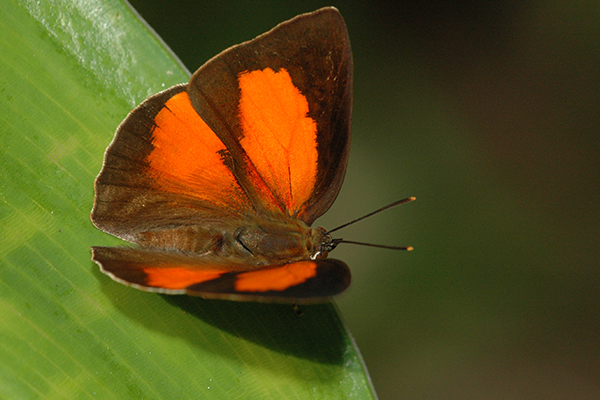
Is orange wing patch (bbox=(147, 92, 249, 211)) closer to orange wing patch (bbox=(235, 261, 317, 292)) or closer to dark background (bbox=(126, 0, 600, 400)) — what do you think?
orange wing patch (bbox=(235, 261, 317, 292))

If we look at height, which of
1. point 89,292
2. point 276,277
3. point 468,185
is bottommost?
point 468,185

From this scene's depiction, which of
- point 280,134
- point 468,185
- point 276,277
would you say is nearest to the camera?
point 276,277

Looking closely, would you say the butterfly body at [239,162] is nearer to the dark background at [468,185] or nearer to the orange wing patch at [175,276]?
the orange wing patch at [175,276]

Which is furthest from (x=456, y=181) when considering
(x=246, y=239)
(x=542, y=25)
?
(x=246, y=239)

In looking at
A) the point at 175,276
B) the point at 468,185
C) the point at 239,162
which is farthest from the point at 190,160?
the point at 468,185

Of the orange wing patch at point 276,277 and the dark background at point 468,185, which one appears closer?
the orange wing patch at point 276,277

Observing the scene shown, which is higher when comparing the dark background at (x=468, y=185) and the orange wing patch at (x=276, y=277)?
the orange wing patch at (x=276, y=277)

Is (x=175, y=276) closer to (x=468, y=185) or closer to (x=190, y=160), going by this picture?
(x=190, y=160)

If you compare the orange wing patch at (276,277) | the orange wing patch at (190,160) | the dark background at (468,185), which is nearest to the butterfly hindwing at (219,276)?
the orange wing patch at (276,277)
